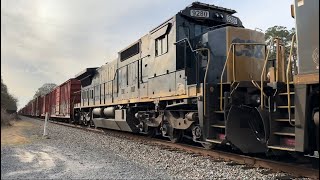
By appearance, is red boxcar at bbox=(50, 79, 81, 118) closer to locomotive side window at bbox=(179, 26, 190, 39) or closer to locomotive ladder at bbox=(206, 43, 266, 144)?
locomotive side window at bbox=(179, 26, 190, 39)

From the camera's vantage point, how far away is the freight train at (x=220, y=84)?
5.19m

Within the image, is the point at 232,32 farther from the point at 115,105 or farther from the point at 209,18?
the point at 115,105

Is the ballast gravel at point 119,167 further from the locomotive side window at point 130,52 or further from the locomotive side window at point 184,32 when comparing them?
the locomotive side window at point 130,52

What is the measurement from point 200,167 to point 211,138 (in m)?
1.01

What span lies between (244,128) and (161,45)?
177 inches

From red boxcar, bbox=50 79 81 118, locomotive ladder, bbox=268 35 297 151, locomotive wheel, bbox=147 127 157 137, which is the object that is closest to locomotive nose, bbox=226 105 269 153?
locomotive ladder, bbox=268 35 297 151

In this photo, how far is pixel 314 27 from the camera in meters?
4.98

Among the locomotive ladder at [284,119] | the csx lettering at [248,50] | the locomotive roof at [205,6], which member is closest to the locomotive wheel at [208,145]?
the csx lettering at [248,50]

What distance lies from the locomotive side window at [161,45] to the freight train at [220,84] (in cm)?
3

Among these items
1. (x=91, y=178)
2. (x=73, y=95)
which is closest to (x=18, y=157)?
(x=91, y=178)

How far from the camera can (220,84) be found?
26.3ft

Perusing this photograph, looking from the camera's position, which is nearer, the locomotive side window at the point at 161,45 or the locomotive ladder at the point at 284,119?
the locomotive ladder at the point at 284,119

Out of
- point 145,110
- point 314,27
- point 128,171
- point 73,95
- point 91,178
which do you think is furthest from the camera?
point 73,95

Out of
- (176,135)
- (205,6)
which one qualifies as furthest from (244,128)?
(205,6)
